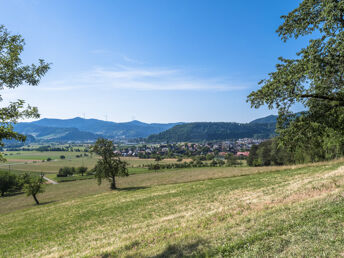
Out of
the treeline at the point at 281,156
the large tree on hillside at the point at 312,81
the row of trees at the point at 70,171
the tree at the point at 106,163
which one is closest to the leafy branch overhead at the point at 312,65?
the large tree on hillside at the point at 312,81

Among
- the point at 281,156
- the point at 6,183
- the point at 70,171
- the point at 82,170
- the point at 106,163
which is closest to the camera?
the point at 106,163

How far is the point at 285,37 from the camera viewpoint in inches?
551

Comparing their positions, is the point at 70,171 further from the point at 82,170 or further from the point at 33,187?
the point at 33,187

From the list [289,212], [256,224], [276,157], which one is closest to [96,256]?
[256,224]

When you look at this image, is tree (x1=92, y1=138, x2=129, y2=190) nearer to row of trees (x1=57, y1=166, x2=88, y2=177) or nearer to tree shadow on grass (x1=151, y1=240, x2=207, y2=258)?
tree shadow on grass (x1=151, y1=240, x2=207, y2=258)

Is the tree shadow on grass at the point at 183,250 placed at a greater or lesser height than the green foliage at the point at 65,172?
Answer: greater

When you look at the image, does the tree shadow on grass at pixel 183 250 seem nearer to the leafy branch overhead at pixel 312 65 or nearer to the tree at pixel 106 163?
the leafy branch overhead at pixel 312 65

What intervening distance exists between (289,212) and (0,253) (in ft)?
77.3

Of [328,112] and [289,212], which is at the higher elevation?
[328,112]

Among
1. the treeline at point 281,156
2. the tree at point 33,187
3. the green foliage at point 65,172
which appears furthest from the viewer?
the green foliage at point 65,172

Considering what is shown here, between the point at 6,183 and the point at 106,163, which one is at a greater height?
the point at 106,163

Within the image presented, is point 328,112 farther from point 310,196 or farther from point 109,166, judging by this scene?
point 109,166

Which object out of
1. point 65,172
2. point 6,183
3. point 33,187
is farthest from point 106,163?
point 65,172

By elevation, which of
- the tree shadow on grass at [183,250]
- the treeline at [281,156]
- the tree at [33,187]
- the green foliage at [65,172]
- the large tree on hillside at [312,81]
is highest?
the large tree on hillside at [312,81]
